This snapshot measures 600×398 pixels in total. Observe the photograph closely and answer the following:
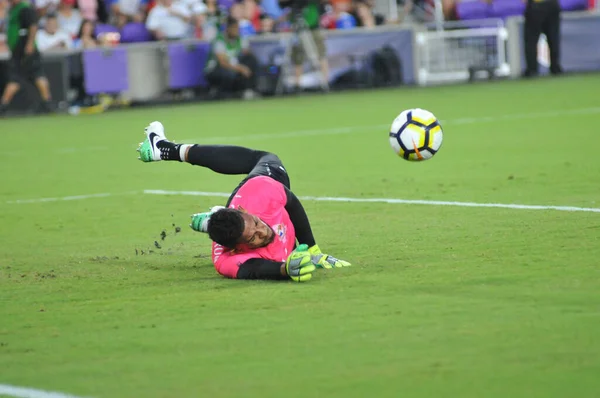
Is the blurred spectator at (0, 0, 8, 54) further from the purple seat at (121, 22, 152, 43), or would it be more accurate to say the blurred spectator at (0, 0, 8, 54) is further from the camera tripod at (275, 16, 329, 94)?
the camera tripod at (275, 16, 329, 94)

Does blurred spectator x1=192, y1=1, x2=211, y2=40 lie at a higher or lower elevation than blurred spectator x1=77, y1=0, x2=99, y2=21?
lower

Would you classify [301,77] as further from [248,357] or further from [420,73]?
[248,357]

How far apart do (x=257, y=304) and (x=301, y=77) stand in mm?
22498

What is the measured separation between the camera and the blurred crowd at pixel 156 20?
1112 inches

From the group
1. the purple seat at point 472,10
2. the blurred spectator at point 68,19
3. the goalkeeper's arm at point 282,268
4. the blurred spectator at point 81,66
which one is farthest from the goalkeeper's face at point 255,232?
the purple seat at point 472,10

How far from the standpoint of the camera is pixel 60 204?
38.2ft

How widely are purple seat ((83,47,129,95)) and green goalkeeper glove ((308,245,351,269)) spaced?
20369 mm

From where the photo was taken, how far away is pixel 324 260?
7.26m

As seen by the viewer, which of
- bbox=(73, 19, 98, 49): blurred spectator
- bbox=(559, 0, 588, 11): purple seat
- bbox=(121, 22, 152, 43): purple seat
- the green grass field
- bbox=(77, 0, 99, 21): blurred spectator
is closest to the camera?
the green grass field

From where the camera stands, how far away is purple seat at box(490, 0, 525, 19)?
97.1ft

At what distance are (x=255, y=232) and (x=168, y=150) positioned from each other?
177cm

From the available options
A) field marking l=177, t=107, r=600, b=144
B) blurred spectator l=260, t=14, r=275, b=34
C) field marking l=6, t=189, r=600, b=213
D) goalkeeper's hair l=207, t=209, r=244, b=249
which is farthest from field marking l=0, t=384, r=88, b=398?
blurred spectator l=260, t=14, r=275, b=34

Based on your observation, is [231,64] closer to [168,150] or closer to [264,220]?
[168,150]

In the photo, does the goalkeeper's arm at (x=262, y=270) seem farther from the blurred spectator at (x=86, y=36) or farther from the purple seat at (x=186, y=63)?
the blurred spectator at (x=86, y=36)
